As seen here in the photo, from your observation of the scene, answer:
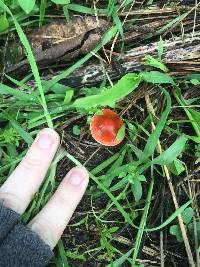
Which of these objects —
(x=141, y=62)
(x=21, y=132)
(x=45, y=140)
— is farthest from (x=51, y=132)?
(x=141, y=62)

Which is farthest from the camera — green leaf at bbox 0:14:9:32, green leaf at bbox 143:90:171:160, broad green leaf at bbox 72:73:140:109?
green leaf at bbox 0:14:9:32

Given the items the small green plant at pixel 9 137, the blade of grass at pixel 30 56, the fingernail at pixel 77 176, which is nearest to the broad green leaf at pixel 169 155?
the fingernail at pixel 77 176

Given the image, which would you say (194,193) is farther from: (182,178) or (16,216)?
(16,216)

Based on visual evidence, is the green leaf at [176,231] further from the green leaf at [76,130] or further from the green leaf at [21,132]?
the green leaf at [21,132]

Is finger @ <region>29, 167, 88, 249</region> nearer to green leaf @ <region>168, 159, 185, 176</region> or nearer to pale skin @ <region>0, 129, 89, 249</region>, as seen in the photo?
pale skin @ <region>0, 129, 89, 249</region>

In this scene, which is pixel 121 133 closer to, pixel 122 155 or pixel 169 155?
pixel 122 155

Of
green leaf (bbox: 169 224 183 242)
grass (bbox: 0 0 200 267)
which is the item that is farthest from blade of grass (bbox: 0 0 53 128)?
green leaf (bbox: 169 224 183 242)
